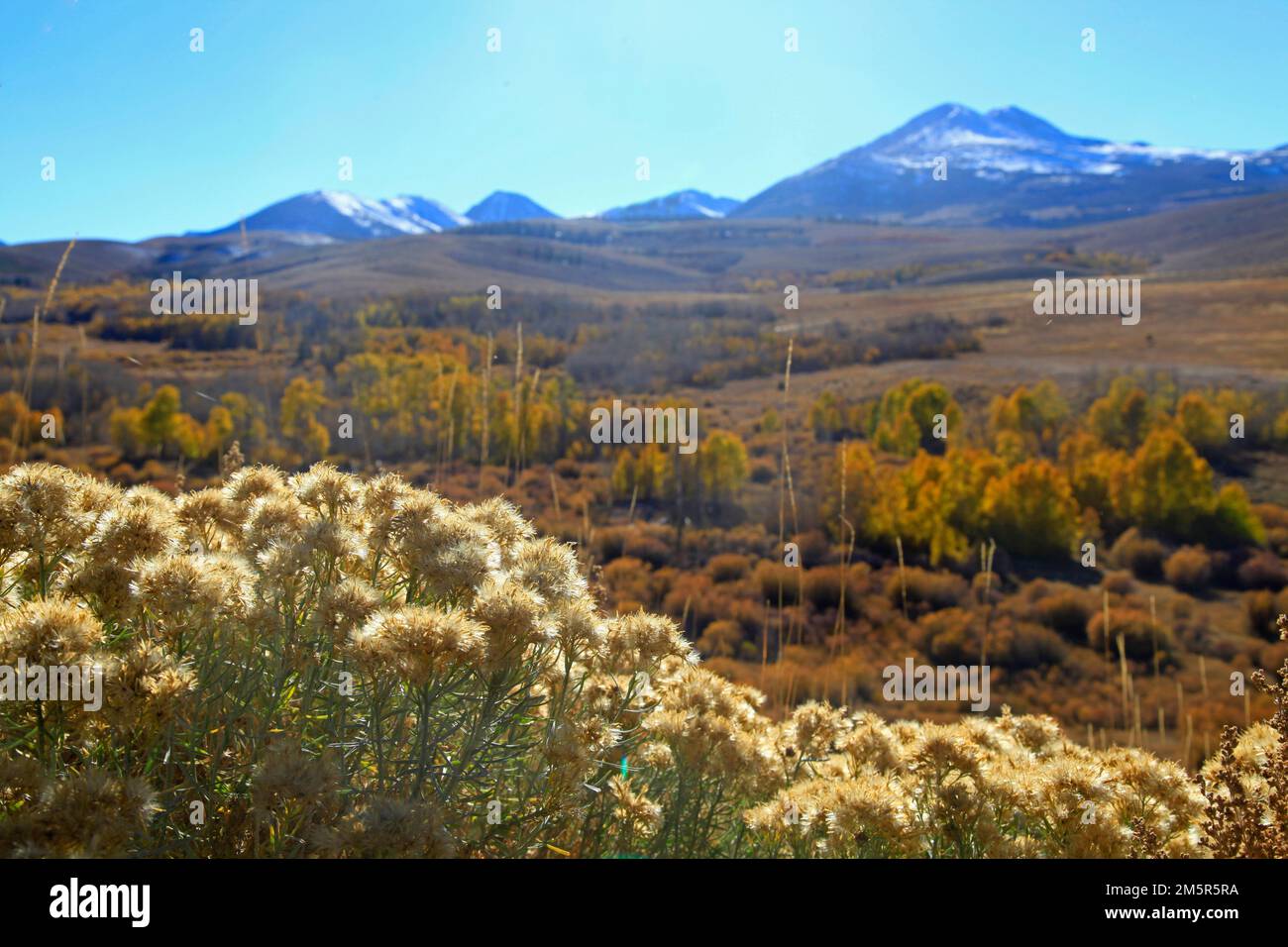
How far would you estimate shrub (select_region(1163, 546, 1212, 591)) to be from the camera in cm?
2402

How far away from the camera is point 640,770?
246 cm

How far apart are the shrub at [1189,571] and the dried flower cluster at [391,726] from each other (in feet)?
84.0

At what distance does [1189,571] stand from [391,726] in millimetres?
27452

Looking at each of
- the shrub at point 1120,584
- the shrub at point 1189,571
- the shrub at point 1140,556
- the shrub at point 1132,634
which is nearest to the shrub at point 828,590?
the shrub at point 1132,634

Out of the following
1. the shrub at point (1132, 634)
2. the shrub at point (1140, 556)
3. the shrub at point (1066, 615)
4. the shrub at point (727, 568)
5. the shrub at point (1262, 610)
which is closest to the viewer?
the shrub at point (1132, 634)

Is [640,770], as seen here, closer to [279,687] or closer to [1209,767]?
[279,687]

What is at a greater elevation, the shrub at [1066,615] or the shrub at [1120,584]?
the shrub at [1120,584]

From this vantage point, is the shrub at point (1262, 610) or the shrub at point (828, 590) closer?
the shrub at point (1262, 610)

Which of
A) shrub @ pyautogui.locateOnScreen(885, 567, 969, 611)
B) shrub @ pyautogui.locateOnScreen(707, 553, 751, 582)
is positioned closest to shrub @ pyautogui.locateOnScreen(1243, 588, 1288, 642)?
shrub @ pyautogui.locateOnScreen(885, 567, 969, 611)

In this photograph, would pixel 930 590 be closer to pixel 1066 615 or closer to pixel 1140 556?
pixel 1066 615

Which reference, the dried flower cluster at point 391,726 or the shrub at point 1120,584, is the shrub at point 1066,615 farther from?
the dried flower cluster at point 391,726

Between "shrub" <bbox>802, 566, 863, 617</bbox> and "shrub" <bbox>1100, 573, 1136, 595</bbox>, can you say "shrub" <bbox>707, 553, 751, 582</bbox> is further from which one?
"shrub" <bbox>1100, 573, 1136, 595</bbox>

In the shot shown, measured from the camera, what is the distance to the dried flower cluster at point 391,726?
59.0 inches
